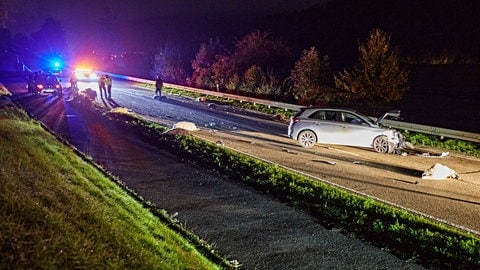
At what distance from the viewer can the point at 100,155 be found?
1248 cm

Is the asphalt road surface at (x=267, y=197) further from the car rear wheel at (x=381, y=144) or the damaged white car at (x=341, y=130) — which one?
the car rear wheel at (x=381, y=144)

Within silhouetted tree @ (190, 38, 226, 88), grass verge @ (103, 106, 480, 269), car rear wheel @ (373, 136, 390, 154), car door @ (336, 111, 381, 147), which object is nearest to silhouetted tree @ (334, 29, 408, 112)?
car door @ (336, 111, 381, 147)

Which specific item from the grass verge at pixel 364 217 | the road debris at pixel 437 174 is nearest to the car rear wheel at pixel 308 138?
the grass verge at pixel 364 217

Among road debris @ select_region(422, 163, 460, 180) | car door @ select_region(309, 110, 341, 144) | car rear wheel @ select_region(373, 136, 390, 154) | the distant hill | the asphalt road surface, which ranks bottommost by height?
the asphalt road surface

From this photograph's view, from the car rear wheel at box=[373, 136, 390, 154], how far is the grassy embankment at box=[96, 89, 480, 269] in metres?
4.64

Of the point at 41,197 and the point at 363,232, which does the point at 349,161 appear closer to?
the point at 363,232

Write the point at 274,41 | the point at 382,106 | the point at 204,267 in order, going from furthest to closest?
the point at 274,41 → the point at 382,106 → the point at 204,267

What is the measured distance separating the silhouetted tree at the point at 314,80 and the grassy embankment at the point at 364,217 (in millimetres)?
17514

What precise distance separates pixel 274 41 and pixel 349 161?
30804 millimetres

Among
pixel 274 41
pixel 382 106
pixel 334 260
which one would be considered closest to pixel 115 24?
pixel 274 41

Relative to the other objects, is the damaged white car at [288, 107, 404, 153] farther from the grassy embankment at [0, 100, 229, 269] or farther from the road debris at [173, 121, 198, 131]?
the grassy embankment at [0, 100, 229, 269]

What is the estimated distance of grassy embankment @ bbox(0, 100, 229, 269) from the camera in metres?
3.91

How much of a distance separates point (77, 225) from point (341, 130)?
38.5ft

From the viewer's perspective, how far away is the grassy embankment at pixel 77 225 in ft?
12.8
